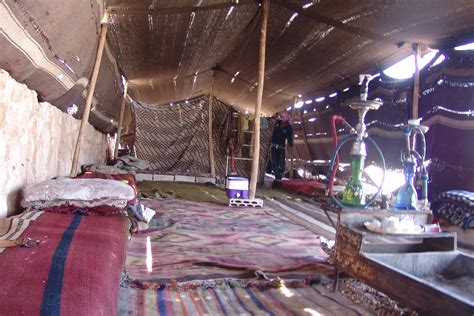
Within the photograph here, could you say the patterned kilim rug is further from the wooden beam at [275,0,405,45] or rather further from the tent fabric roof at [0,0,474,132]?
the wooden beam at [275,0,405,45]

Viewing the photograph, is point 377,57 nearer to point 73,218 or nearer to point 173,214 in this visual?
point 173,214

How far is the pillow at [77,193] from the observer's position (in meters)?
2.43

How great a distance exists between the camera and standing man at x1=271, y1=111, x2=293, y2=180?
856 centimetres

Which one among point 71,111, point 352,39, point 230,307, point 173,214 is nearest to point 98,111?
point 71,111

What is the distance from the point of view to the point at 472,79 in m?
4.09

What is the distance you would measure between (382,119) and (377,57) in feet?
3.26

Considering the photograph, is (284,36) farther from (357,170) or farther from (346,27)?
(357,170)

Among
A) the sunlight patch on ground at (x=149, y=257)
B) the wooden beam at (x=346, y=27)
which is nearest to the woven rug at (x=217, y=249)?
the sunlight patch on ground at (x=149, y=257)

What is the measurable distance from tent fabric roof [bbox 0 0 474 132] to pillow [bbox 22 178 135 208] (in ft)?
2.32

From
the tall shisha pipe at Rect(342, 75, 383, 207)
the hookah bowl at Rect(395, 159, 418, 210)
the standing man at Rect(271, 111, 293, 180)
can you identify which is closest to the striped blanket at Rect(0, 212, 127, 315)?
the tall shisha pipe at Rect(342, 75, 383, 207)

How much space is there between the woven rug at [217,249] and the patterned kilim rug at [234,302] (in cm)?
12

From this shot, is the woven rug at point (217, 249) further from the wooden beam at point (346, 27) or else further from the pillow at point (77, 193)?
the wooden beam at point (346, 27)

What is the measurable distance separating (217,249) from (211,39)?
4.15m

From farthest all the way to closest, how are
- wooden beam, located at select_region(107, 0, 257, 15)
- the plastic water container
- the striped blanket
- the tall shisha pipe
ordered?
the plastic water container < wooden beam, located at select_region(107, 0, 257, 15) < the tall shisha pipe < the striped blanket
